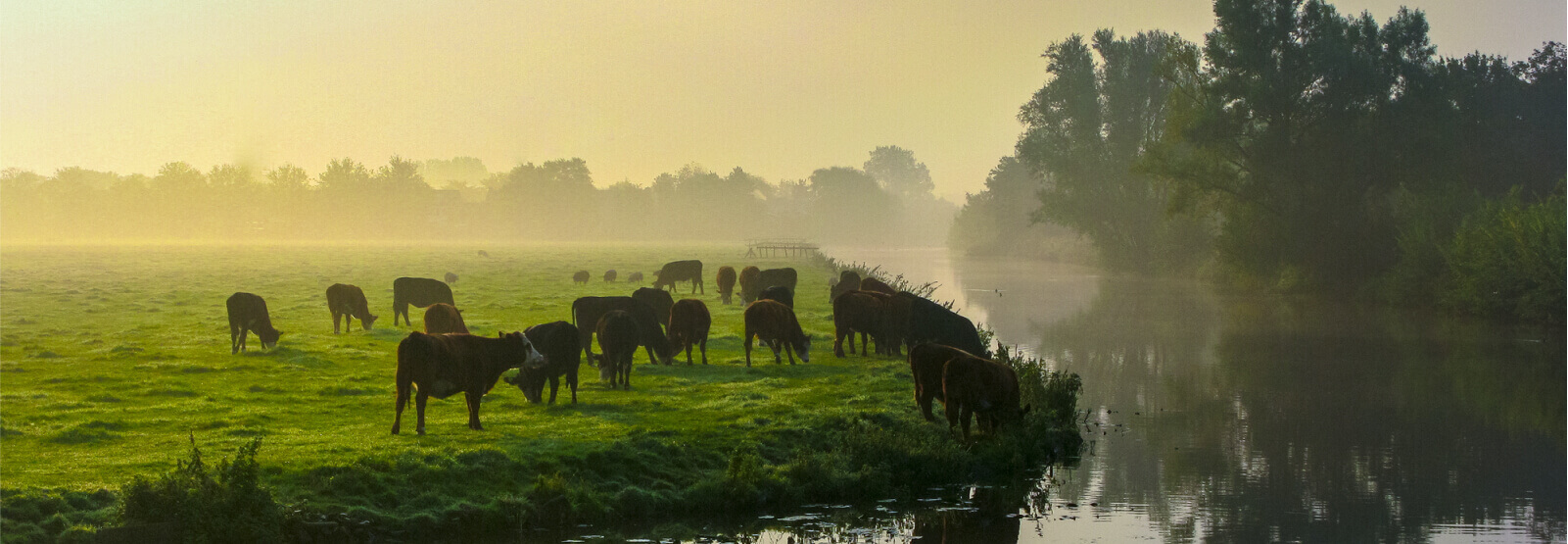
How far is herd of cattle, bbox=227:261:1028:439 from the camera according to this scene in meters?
14.4

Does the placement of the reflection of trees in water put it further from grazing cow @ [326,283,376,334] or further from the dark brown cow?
grazing cow @ [326,283,376,334]

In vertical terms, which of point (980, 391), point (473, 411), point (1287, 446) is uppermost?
point (980, 391)

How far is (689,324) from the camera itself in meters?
21.6

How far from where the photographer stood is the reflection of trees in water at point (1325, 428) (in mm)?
14008

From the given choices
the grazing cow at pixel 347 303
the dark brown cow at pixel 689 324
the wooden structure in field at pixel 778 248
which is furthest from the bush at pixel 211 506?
the wooden structure in field at pixel 778 248

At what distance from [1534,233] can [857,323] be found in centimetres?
2320

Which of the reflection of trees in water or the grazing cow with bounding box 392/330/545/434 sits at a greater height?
the grazing cow with bounding box 392/330/545/434

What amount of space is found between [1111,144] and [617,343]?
191 ft

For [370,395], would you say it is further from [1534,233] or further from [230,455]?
[1534,233]

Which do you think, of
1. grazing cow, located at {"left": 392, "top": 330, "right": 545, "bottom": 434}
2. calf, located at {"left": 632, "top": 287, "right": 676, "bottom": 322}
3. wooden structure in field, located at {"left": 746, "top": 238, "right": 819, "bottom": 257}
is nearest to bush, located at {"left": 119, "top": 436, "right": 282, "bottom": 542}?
grazing cow, located at {"left": 392, "top": 330, "right": 545, "bottom": 434}

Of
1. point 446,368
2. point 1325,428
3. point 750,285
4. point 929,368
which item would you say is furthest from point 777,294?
point 446,368

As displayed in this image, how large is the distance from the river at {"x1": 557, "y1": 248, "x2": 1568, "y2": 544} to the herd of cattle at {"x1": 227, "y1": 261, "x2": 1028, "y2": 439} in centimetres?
162

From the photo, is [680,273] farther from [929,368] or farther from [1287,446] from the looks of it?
[929,368]

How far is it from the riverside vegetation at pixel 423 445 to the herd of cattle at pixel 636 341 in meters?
0.47
